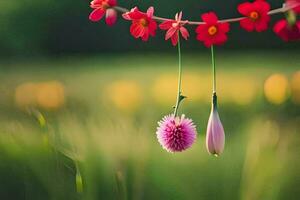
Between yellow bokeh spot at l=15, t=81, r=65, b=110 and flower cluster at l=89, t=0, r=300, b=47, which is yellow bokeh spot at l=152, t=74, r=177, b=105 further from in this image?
yellow bokeh spot at l=15, t=81, r=65, b=110

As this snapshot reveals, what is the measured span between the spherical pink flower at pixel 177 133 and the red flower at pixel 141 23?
0.54 ft

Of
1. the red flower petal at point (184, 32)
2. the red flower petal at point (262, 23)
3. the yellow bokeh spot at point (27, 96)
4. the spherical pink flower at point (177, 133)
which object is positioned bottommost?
the spherical pink flower at point (177, 133)

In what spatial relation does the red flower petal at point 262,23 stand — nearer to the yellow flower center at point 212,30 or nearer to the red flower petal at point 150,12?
the yellow flower center at point 212,30

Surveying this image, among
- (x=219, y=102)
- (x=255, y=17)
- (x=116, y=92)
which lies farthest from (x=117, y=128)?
(x=255, y=17)

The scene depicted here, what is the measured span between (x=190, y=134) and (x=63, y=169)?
26cm

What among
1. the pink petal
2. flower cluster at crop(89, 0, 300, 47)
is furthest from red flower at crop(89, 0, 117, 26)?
the pink petal

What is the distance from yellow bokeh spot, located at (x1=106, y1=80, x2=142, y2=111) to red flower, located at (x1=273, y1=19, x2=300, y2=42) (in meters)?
0.29

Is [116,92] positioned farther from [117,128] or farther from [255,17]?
[255,17]

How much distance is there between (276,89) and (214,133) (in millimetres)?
161

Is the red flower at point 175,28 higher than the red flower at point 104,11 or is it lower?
lower

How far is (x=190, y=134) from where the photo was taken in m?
1.29

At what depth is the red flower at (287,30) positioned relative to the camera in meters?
1.20

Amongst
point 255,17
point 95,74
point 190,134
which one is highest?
point 255,17

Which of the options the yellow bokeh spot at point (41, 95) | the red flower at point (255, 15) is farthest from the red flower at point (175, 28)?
the yellow bokeh spot at point (41, 95)
